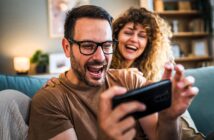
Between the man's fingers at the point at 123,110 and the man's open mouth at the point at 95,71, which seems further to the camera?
the man's open mouth at the point at 95,71

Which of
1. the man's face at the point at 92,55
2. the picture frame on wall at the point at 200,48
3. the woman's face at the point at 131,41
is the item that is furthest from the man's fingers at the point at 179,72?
the picture frame on wall at the point at 200,48

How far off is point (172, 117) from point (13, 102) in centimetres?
64

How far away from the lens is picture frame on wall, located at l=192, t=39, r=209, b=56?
429cm

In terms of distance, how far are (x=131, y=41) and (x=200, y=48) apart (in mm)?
2713

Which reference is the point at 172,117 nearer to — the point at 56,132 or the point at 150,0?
the point at 56,132

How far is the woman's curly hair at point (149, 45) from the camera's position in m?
1.91

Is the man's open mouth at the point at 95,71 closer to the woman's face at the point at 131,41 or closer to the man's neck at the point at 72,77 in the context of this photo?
the man's neck at the point at 72,77

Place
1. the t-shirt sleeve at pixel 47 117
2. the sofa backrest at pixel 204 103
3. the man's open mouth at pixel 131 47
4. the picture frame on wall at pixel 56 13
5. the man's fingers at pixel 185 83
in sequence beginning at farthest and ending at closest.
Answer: the picture frame on wall at pixel 56 13
the man's open mouth at pixel 131 47
the sofa backrest at pixel 204 103
the t-shirt sleeve at pixel 47 117
the man's fingers at pixel 185 83

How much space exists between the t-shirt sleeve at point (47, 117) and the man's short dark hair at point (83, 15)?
0.27 m

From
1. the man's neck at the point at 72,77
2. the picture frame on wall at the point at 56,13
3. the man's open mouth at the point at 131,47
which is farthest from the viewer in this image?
the picture frame on wall at the point at 56,13

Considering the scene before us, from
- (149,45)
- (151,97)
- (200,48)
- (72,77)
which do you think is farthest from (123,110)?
(200,48)

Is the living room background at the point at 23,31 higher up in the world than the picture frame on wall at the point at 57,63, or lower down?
higher up

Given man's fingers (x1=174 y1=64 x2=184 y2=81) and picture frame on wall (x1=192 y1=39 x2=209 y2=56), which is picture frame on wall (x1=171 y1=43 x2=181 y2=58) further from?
man's fingers (x1=174 y1=64 x2=184 y2=81)

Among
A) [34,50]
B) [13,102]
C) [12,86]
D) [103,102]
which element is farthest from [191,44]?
[103,102]
